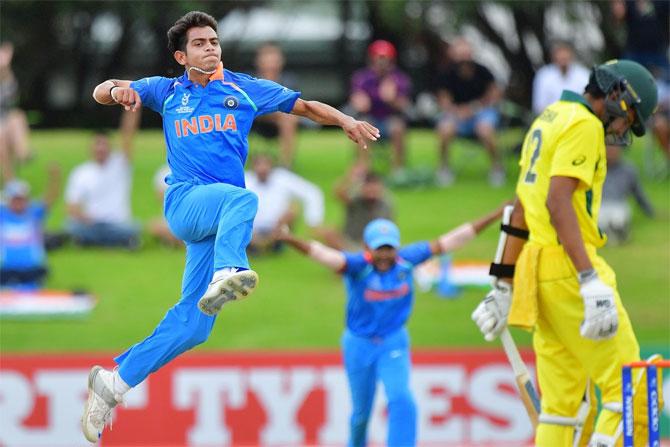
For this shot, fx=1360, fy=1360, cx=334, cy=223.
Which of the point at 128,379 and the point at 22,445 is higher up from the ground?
the point at 128,379

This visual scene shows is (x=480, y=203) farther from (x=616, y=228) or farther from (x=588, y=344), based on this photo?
(x=588, y=344)

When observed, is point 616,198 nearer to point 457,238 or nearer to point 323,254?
point 457,238

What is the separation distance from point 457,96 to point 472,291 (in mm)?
3664

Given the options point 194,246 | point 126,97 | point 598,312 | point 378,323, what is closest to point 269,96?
point 126,97

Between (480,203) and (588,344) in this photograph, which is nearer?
(588,344)

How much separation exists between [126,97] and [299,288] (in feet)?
30.3

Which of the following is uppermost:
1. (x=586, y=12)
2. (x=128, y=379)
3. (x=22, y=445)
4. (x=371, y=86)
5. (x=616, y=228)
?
(x=586, y=12)

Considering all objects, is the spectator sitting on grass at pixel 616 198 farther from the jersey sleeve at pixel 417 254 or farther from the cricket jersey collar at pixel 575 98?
the cricket jersey collar at pixel 575 98

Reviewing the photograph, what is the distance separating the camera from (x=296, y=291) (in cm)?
1572

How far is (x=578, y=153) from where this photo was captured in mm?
7184

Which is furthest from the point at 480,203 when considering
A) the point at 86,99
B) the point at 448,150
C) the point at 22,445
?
the point at 86,99

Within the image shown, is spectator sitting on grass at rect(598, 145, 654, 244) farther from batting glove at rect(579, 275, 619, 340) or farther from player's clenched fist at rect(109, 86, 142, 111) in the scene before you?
player's clenched fist at rect(109, 86, 142, 111)

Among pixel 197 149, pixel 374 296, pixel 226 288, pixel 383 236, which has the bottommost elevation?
pixel 374 296

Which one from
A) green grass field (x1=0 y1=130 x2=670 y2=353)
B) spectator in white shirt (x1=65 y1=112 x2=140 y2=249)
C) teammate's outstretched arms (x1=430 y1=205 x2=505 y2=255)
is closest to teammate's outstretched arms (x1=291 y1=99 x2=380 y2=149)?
teammate's outstretched arms (x1=430 y1=205 x2=505 y2=255)
